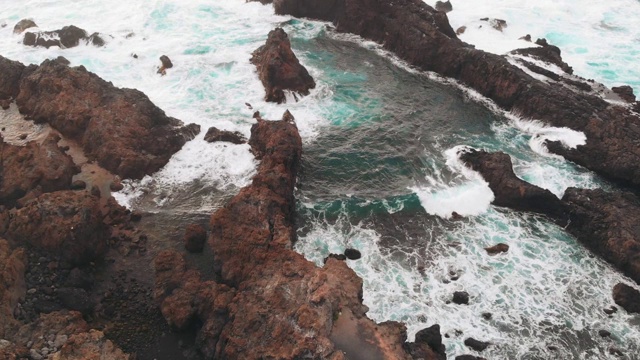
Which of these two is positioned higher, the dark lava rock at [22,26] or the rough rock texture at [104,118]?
the rough rock texture at [104,118]

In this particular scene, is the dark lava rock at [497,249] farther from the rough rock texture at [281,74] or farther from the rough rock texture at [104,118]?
the rough rock texture at [104,118]

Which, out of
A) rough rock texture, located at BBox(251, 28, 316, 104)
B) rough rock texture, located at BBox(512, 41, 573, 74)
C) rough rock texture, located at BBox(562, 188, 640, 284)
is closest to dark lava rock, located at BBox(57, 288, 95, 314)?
rough rock texture, located at BBox(251, 28, 316, 104)

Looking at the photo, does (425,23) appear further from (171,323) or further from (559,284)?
(171,323)

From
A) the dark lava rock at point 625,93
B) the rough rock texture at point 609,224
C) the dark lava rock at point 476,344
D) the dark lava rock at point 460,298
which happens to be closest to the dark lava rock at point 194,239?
the dark lava rock at point 460,298

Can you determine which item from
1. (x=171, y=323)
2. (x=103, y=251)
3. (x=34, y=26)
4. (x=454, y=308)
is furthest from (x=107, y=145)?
(x=34, y=26)

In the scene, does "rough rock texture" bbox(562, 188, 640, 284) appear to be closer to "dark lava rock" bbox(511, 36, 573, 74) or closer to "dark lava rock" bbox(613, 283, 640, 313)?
"dark lava rock" bbox(613, 283, 640, 313)
